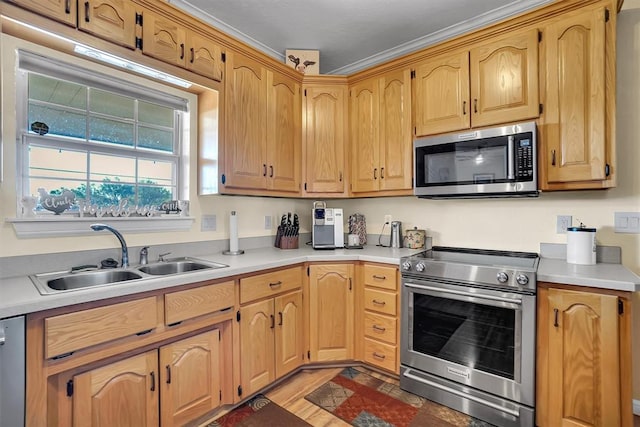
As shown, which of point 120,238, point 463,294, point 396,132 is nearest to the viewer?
point 120,238

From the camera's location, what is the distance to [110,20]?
160 cm

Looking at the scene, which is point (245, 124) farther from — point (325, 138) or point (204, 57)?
point (325, 138)

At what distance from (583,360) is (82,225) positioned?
2692 millimetres

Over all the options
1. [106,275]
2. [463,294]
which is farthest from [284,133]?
[463,294]

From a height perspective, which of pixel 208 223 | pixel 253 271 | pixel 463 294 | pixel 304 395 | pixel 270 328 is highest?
pixel 208 223

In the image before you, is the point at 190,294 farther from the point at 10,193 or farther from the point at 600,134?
the point at 600,134

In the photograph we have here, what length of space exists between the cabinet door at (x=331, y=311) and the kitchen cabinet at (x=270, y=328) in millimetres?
107

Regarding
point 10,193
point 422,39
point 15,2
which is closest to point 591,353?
point 422,39

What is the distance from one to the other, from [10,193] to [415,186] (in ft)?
7.69

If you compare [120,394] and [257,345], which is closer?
[120,394]

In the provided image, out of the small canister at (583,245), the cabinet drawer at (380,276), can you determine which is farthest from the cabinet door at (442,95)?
the cabinet drawer at (380,276)

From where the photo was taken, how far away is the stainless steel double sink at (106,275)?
149 centimetres

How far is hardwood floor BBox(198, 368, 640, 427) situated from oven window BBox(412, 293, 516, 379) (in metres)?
0.46

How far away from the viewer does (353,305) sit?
2.35 m
